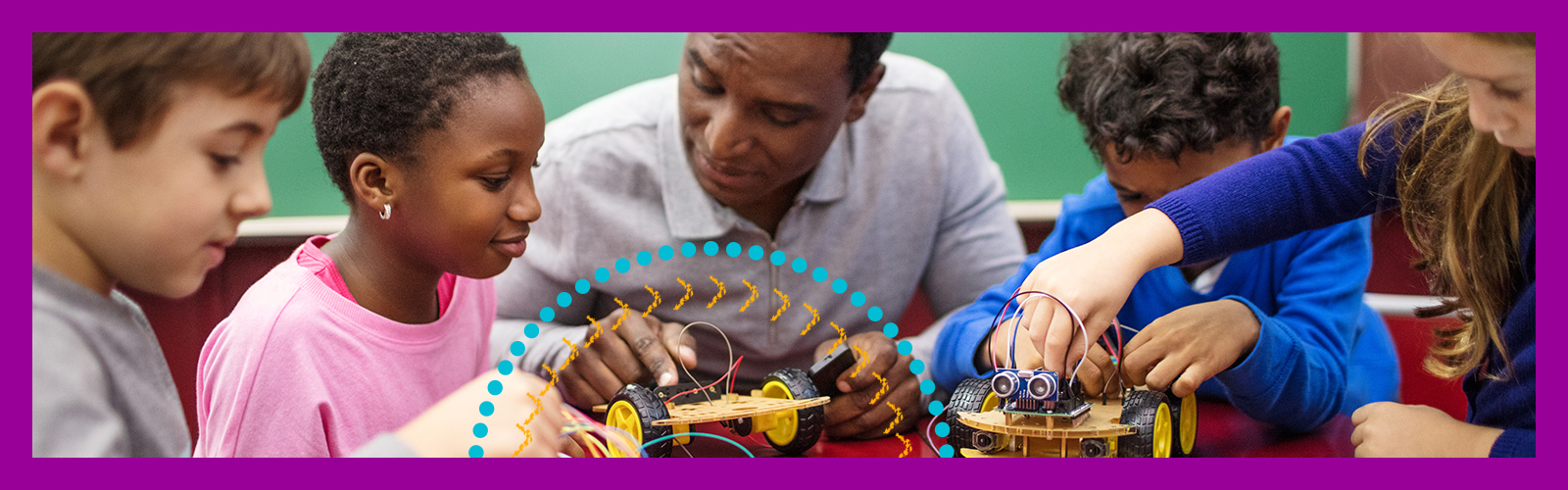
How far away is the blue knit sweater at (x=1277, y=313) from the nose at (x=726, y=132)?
0.30m

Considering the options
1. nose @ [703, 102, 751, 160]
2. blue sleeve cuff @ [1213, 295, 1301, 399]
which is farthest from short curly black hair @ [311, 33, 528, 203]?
blue sleeve cuff @ [1213, 295, 1301, 399]

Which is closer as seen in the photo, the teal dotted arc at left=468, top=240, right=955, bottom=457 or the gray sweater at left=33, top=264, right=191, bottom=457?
the gray sweater at left=33, top=264, right=191, bottom=457

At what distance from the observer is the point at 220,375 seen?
73cm

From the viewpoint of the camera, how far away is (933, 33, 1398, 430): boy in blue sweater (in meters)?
0.91

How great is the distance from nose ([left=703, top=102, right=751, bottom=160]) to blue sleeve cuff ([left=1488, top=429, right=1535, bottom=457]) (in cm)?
69

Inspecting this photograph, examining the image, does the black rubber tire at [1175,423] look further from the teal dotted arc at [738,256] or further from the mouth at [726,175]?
the mouth at [726,175]

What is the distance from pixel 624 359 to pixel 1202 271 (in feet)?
2.01

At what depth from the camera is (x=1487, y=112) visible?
0.73 m

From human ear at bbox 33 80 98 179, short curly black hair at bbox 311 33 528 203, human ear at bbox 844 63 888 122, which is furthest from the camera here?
human ear at bbox 844 63 888 122

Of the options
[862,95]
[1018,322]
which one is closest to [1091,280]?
[1018,322]

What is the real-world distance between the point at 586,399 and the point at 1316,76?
80 centimetres

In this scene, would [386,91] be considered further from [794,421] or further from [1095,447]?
[1095,447]

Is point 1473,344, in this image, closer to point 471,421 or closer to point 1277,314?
point 1277,314

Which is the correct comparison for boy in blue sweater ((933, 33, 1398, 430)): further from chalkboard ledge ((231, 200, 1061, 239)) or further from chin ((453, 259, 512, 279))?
chalkboard ledge ((231, 200, 1061, 239))
